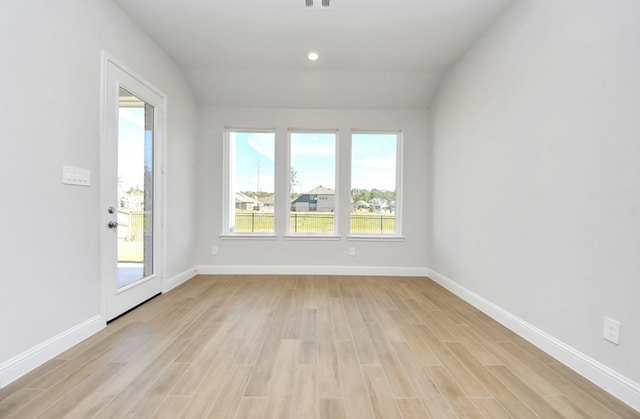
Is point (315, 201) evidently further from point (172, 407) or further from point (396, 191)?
A: point (172, 407)

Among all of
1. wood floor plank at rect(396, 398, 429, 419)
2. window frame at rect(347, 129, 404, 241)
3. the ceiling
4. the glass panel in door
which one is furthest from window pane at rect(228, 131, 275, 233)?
wood floor plank at rect(396, 398, 429, 419)

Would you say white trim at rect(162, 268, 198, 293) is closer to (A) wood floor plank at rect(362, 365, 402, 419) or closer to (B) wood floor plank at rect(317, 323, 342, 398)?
(B) wood floor plank at rect(317, 323, 342, 398)

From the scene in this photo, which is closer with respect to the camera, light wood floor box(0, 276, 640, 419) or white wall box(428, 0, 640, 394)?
light wood floor box(0, 276, 640, 419)

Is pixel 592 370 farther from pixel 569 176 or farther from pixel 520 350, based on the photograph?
pixel 569 176

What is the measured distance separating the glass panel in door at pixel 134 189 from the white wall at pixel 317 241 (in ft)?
3.70

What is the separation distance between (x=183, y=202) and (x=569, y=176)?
4.05m

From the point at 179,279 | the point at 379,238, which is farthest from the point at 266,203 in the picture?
the point at 379,238

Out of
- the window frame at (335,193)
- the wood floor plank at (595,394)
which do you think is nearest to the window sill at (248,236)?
the window frame at (335,193)

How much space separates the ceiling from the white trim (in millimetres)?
2489

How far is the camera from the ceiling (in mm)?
2592

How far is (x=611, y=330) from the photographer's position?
1628 mm

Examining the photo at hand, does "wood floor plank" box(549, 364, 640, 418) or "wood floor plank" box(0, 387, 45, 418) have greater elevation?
"wood floor plank" box(0, 387, 45, 418)

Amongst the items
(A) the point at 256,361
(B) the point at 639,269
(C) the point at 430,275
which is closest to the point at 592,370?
(B) the point at 639,269

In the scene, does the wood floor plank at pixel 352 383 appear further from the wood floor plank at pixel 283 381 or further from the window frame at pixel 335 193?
the window frame at pixel 335 193
